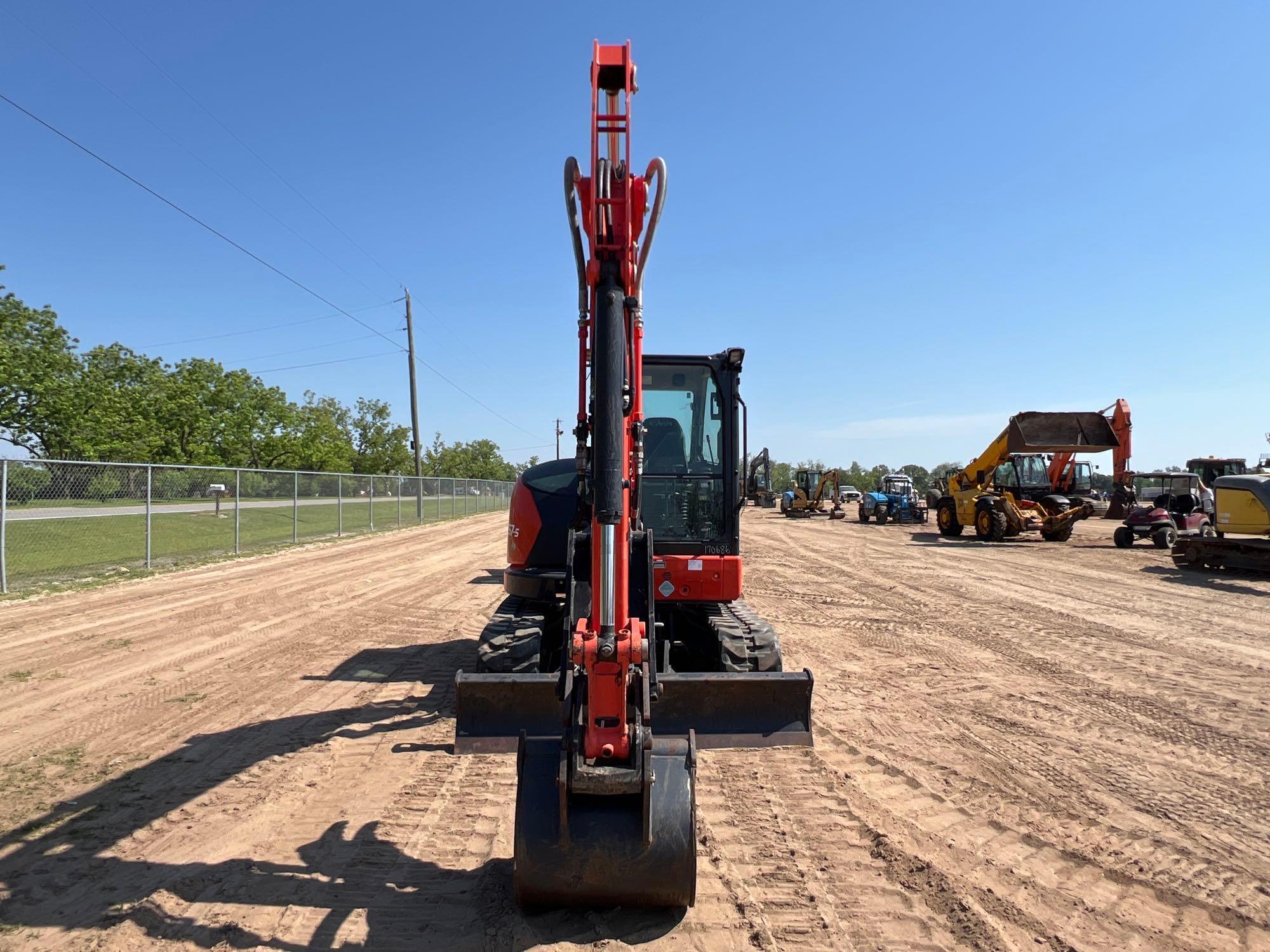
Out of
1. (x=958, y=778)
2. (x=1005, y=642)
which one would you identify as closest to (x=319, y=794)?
(x=958, y=778)

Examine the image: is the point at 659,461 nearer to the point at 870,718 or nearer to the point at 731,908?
the point at 870,718

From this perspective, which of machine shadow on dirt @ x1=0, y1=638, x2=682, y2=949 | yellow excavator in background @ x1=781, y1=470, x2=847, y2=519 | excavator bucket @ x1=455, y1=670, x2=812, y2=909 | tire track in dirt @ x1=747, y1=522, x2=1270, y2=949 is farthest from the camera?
yellow excavator in background @ x1=781, y1=470, x2=847, y2=519

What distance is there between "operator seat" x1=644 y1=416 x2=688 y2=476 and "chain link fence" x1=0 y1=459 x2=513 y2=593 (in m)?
9.74

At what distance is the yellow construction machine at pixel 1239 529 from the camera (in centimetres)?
1412

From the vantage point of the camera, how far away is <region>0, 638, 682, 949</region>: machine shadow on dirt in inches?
119

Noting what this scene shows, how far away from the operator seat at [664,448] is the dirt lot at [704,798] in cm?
209

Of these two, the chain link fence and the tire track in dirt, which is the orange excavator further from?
the chain link fence

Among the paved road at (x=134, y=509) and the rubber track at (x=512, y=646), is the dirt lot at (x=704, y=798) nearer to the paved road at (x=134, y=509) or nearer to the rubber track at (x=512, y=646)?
the rubber track at (x=512, y=646)

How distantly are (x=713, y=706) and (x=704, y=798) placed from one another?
85cm

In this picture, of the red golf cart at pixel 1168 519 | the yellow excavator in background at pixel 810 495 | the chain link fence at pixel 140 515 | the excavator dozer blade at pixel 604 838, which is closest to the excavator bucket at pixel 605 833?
the excavator dozer blade at pixel 604 838

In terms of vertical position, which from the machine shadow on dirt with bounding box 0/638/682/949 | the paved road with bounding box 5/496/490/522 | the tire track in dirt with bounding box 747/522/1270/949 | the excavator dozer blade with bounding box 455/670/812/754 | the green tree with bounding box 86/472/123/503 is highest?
the green tree with bounding box 86/472/123/503

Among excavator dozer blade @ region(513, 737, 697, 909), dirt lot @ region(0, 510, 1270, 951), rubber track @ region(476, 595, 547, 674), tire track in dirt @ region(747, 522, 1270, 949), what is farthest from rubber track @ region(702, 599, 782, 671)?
excavator dozer blade @ region(513, 737, 697, 909)

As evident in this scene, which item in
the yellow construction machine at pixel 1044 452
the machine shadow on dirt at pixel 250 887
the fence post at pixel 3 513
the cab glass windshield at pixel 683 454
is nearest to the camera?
the machine shadow on dirt at pixel 250 887

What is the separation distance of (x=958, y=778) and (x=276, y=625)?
7.70 metres
